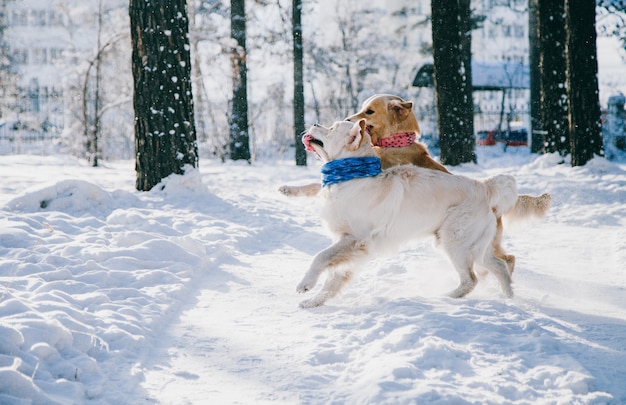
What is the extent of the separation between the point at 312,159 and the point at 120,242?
1844 cm

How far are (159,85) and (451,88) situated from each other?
19.5 ft

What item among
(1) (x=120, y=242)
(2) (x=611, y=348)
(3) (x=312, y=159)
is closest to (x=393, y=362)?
(2) (x=611, y=348)

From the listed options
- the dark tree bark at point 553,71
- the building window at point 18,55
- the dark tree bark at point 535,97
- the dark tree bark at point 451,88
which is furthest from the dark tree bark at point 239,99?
the building window at point 18,55

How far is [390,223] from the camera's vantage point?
13.9 ft

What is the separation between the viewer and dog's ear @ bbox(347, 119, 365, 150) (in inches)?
165

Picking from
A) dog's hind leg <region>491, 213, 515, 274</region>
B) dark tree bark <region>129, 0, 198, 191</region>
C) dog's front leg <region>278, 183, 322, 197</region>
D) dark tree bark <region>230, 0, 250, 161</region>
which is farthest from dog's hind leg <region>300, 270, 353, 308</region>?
dark tree bark <region>230, 0, 250, 161</region>

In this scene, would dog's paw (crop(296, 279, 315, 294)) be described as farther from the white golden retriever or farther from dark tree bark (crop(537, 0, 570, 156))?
dark tree bark (crop(537, 0, 570, 156))

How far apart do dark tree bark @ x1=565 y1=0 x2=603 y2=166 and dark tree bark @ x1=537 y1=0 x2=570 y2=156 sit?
1.67 meters

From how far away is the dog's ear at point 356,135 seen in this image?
420cm

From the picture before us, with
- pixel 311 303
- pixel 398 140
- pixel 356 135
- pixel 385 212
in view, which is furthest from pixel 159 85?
pixel 311 303

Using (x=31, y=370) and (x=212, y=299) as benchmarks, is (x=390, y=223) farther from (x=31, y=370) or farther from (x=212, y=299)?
(x=31, y=370)

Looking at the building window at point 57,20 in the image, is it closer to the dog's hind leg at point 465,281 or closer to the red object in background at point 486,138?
the red object in background at point 486,138

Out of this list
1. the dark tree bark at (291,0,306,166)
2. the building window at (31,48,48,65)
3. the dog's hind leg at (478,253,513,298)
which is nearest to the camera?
the dog's hind leg at (478,253,513,298)

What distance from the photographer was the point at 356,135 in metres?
4.23
